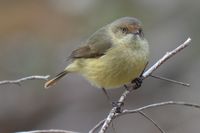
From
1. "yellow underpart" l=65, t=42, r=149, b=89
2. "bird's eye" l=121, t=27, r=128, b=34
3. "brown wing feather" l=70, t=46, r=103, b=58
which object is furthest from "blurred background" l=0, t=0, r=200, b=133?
"bird's eye" l=121, t=27, r=128, b=34

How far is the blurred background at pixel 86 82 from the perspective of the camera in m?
8.20

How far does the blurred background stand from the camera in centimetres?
820

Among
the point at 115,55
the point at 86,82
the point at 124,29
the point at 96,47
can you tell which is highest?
the point at 86,82

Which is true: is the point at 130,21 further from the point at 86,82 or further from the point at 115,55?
the point at 86,82

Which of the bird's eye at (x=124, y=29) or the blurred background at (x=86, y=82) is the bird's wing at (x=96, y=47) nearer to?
the bird's eye at (x=124, y=29)

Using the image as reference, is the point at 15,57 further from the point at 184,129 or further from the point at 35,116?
the point at 184,129

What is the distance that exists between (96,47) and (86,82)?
3066 mm

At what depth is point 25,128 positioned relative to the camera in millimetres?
8750

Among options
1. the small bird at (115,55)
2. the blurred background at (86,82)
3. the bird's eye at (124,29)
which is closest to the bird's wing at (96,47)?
the small bird at (115,55)

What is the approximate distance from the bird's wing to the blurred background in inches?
94.8

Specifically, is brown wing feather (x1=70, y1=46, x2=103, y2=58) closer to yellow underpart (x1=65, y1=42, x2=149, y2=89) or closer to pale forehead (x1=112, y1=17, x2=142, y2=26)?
yellow underpart (x1=65, y1=42, x2=149, y2=89)

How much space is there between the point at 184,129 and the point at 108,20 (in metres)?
2.98

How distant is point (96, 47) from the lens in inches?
224

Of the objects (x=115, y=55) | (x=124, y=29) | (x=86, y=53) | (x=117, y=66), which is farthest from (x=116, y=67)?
(x=86, y=53)
